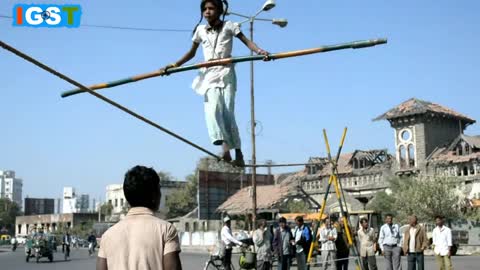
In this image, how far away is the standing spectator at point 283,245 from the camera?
50.6 feet

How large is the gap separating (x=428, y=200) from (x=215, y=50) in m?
37.9

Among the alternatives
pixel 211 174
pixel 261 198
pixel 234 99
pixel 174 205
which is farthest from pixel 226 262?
pixel 174 205

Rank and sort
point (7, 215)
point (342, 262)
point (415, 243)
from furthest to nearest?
point (7, 215)
point (342, 262)
point (415, 243)

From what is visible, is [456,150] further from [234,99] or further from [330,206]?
[234,99]

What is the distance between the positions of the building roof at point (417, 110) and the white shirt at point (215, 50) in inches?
1925

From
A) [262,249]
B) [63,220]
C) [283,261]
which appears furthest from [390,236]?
[63,220]

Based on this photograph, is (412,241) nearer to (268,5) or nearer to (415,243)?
(415,243)

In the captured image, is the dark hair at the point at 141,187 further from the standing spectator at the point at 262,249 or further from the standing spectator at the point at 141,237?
the standing spectator at the point at 262,249

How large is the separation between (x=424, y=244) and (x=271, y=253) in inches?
146

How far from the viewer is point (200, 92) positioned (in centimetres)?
679

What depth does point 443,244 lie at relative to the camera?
46.4ft

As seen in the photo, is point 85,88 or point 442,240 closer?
point 85,88

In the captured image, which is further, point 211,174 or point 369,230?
point 211,174

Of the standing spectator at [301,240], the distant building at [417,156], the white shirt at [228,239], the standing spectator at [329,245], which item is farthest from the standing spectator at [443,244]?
the distant building at [417,156]
